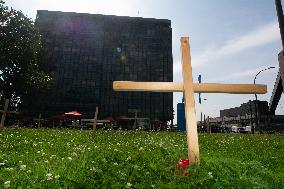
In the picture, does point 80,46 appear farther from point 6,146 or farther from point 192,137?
point 192,137

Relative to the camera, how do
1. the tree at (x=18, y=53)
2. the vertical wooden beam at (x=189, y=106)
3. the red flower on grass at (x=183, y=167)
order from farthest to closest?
the tree at (x=18, y=53) → the red flower on grass at (x=183, y=167) → the vertical wooden beam at (x=189, y=106)

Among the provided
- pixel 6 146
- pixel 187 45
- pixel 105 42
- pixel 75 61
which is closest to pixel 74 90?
pixel 75 61

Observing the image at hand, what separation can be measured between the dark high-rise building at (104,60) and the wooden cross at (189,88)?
68.2 meters

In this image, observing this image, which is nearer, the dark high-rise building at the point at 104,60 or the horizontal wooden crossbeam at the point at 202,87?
the horizontal wooden crossbeam at the point at 202,87

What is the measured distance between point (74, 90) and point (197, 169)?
70.6 m

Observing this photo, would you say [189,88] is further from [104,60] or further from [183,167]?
[104,60]

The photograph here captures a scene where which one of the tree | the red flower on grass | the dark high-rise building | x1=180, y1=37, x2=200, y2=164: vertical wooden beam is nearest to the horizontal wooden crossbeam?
x1=180, y1=37, x2=200, y2=164: vertical wooden beam

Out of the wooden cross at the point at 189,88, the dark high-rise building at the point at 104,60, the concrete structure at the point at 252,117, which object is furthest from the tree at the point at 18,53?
the wooden cross at the point at 189,88

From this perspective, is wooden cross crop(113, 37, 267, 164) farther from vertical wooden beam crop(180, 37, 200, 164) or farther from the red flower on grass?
the red flower on grass

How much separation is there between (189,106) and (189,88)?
1.32 feet

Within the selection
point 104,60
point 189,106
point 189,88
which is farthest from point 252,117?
point 189,106

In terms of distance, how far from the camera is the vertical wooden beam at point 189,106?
5.75 meters

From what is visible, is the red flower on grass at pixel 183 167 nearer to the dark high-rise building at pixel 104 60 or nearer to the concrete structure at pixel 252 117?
the concrete structure at pixel 252 117

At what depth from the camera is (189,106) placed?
5.87m
